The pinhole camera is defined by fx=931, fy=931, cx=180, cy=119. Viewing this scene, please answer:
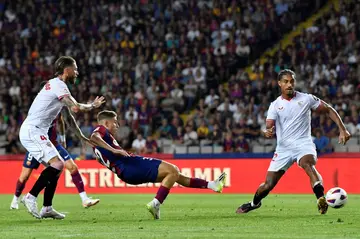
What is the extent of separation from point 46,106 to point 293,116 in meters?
3.66

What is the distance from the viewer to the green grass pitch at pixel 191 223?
35.1 feet

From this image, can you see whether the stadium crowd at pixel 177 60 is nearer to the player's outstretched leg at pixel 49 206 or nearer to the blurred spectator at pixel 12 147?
the blurred spectator at pixel 12 147

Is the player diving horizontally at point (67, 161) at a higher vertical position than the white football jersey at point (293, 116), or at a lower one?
lower

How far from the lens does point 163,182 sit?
520 inches

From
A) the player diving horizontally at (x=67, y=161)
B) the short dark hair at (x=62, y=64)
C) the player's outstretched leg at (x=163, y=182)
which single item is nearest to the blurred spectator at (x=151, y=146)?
the player diving horizontally at (x=67, y=161)

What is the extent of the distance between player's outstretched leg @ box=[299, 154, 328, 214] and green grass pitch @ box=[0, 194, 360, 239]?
0.58 feet

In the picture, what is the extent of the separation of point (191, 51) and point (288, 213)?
56.4 ft

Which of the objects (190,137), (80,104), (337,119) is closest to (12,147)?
(190,137)

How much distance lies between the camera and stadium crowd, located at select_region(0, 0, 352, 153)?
27250 millimetres

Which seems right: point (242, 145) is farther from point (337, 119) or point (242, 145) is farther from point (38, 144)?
point (38, 144)

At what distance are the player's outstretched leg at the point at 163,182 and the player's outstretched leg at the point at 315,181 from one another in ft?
6.20

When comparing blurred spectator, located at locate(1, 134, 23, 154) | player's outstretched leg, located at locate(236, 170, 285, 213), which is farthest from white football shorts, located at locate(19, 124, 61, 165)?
blurred spectator, located at locate(1, 134, 23, 154)

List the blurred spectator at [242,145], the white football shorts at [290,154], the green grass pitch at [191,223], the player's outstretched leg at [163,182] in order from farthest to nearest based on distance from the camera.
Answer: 1. the blurred spectator at [242,145]
2. the white football shorts at [290,154]
3. the player's outstretched leg at [163,182]
4. the green grass pitch at [191,223]

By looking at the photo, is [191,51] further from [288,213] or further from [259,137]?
[288,213]
